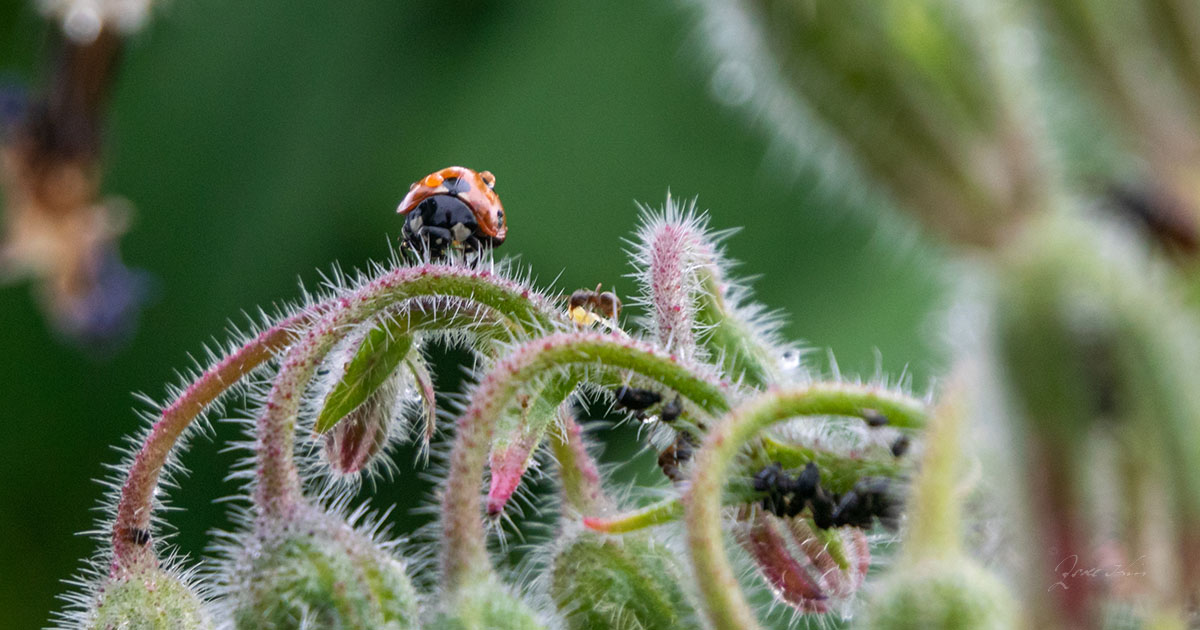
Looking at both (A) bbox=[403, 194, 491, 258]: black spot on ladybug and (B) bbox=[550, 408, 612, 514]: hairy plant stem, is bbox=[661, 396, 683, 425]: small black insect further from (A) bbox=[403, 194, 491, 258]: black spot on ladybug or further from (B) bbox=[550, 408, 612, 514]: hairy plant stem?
(A) bbox=[403, 194, 491, 258]: black spot on ladybug

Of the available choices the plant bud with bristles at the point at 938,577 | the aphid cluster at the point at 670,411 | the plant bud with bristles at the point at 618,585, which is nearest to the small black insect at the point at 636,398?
the aphid cluster at the point at 670,411

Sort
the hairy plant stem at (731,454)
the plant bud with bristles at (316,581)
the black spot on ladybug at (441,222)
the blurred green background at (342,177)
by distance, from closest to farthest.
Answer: the hairy plant stem at (731,454)
the plant bud with bristles at (316,581)
the black spot on ladybug at (441,222)
the blurred green background at (342,177)

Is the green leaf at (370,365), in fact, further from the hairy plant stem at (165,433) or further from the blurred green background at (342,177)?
the blurred green background at (342,177)

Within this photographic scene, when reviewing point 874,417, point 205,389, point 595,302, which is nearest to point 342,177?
point 595,302

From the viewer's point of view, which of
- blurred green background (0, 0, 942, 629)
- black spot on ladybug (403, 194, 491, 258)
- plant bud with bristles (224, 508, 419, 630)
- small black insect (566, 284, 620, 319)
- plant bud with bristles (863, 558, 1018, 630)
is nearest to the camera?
plant bud with bristles (863, 558, 1018, 630)
